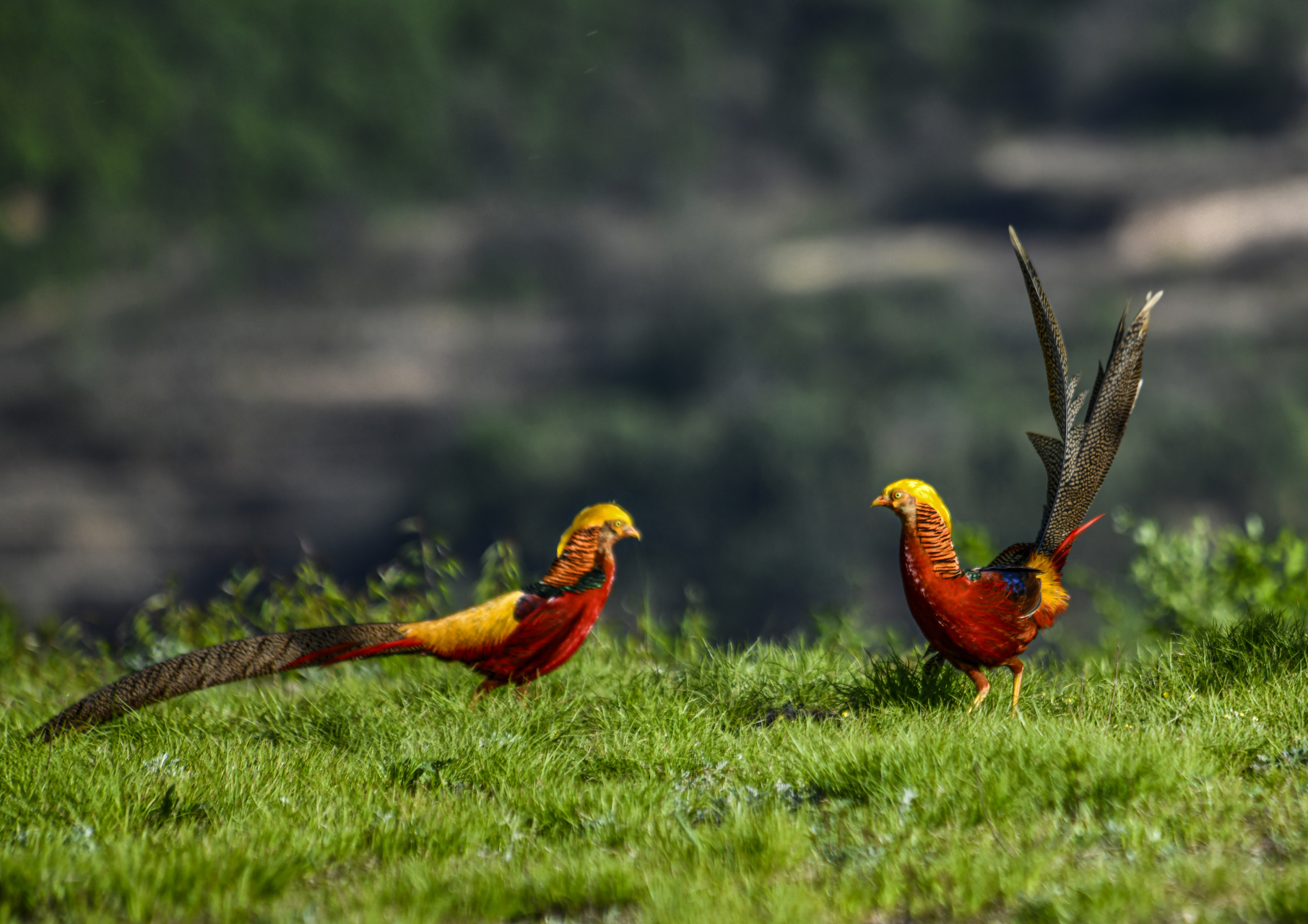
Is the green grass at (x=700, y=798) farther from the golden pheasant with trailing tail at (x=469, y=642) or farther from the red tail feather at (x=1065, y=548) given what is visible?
the red tail feather at (x=1065, y=548)

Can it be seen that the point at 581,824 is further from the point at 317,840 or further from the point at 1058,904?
the point at 1058,904

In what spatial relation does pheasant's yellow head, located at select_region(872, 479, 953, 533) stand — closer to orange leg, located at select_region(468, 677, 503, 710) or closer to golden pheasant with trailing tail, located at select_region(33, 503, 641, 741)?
golden pheasant with trailing tail, located at select_region(33, 503, 641, 741)

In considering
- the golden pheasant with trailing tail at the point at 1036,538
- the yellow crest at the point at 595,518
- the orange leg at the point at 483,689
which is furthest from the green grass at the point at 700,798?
the yellow crest at the point at 595,518

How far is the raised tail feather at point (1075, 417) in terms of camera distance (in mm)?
4188

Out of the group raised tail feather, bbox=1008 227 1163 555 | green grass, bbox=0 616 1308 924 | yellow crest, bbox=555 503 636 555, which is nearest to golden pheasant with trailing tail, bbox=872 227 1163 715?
raised tail feather, bbox=1008 227 1163 555

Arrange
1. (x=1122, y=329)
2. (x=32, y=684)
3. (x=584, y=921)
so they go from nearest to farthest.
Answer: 1. (x=584, y=921)
2. (x=1122, y=329)
3. (x=32, y=684)

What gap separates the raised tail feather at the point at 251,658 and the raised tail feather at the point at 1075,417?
111 inches

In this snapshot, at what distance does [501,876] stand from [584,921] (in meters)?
0.31

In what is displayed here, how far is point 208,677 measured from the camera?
4191 mm

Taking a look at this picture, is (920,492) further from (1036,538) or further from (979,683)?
(979,683)

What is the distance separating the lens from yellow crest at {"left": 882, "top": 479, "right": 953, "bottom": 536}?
161 inches

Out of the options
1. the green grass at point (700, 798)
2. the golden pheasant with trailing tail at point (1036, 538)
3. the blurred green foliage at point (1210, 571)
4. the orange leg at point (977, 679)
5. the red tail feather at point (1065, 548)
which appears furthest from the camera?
the blurred green foliage at point (1210, 571)

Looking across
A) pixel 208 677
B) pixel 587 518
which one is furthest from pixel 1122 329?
pixel 208 677

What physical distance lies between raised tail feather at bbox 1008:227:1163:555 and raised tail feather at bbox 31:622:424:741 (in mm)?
2830
